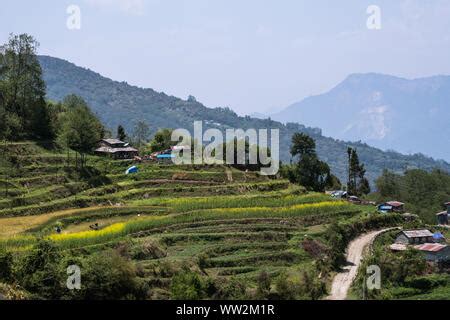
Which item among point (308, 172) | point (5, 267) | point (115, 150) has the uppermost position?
point (115, 150)

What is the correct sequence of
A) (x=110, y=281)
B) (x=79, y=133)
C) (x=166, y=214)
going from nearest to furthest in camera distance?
(x=110, y=281) → (x=166, y=214) → (x=79, y=133)

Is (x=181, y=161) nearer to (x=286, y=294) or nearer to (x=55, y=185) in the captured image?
(x=55, y=185)

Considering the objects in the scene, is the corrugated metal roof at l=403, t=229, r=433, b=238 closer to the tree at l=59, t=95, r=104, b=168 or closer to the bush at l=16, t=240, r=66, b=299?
the bush at l=16, t=240, r=66, b=299

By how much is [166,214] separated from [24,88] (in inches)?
1156

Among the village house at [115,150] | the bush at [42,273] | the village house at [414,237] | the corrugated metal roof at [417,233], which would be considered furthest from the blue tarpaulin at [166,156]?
the bush at [42,273]

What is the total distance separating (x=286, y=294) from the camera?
3769cm

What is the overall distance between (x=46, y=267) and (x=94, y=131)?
37.1 m

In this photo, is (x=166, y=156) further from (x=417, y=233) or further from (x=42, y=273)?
(x=42, y=273)

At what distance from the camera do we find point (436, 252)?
52406mm

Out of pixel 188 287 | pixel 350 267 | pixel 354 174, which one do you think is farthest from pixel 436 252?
pixel 354 174

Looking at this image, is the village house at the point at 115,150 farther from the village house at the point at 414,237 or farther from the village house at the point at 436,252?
the village house at the point at 436,252

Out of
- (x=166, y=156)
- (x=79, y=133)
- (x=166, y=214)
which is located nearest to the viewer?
(x=166, y=214)

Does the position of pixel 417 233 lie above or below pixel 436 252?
above

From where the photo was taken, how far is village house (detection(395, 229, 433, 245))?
5612 cm
